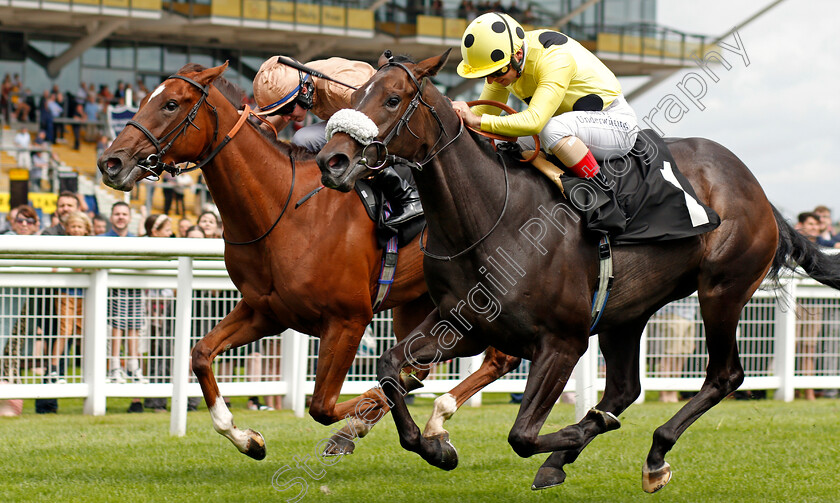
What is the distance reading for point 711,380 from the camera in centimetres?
459

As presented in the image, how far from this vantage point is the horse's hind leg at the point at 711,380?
14.0 feet

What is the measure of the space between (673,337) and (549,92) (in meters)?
4.59

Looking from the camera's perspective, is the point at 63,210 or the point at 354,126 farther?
the point at 63,210

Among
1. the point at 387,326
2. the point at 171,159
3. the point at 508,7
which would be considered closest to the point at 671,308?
the point at 387,326

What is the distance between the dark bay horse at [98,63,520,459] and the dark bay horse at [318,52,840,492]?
59 cm

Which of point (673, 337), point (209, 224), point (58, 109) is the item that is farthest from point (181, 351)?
point (58, 109)

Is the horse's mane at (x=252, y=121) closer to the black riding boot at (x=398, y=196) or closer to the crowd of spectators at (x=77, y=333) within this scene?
the black riding boot at (x=398, y=196)

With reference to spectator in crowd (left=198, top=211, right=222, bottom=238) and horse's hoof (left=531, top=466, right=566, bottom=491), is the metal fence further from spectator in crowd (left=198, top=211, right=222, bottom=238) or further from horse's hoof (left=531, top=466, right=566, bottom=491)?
horse's hoof (left=531, top=466, right=566, bottom=491)

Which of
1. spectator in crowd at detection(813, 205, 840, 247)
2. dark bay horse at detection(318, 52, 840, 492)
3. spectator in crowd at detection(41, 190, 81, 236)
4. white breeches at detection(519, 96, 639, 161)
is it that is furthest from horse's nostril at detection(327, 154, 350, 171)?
spectator in crowd at detection(813, 205, 840, 247)

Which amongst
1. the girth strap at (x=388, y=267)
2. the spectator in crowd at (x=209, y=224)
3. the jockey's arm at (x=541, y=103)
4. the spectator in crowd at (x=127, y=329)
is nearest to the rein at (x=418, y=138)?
the jockey's arm at (x=541, y=103)

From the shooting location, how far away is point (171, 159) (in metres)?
4.40

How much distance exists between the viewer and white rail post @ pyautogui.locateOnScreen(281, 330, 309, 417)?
6.88 meters

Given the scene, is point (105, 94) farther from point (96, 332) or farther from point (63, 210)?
point (96, 332)

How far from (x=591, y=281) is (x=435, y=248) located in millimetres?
655
